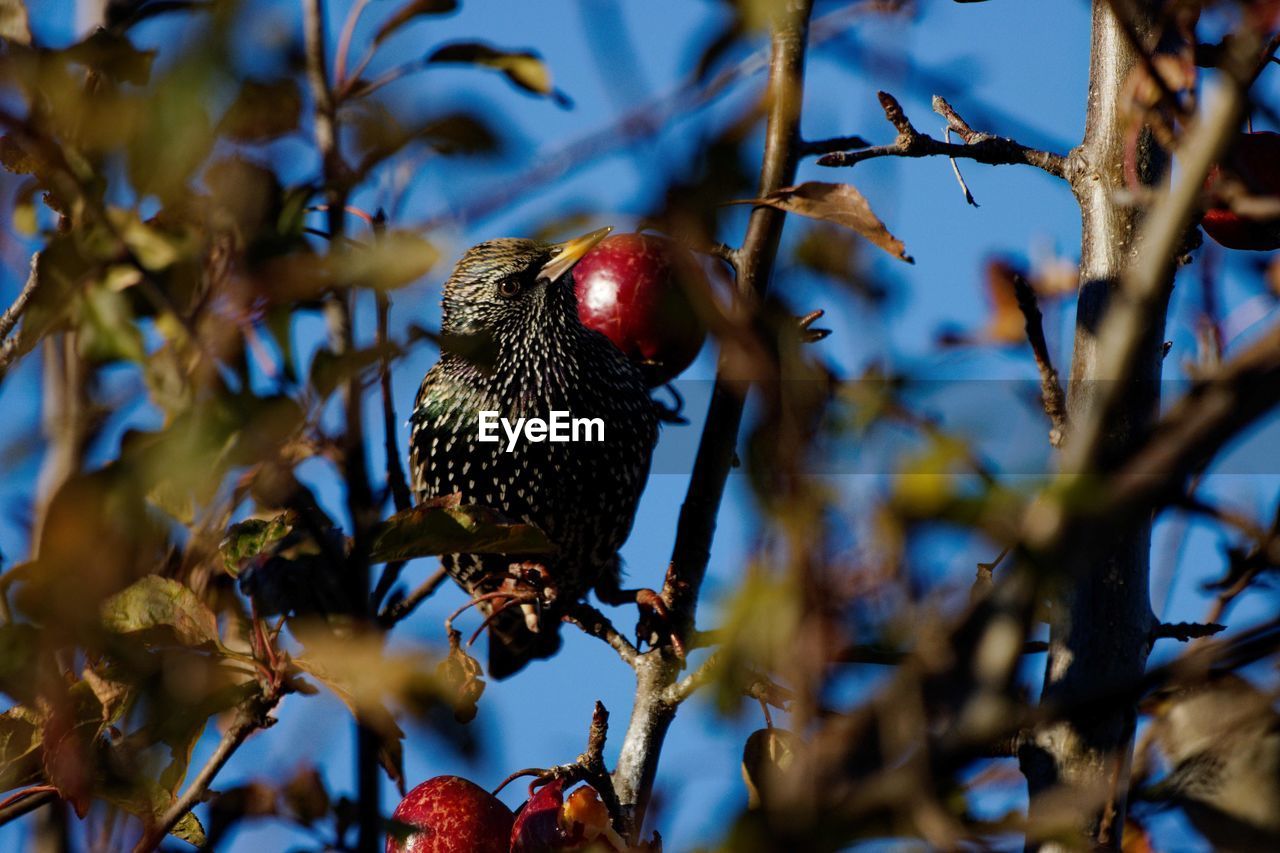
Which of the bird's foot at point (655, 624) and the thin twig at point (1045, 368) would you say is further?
the bird's foot at point (655, 624)

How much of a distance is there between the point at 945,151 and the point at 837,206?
0.25 m

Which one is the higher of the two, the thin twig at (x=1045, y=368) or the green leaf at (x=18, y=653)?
the thin twig at (x=1045, y=368)

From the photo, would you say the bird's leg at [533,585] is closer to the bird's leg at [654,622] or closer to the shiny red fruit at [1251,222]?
the bird's leg at [654,622]

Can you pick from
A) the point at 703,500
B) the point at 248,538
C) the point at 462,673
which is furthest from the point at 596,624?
the point at 248,538

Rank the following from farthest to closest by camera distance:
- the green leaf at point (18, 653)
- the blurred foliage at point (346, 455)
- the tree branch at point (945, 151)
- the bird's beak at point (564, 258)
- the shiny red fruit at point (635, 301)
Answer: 1. the bird's beak at point (564, 258)
2. the shiny red fruit at point (635, 301)
3. the tree branch at point (945, 151)
4. the green leaf at point (18, 653)
5. the blurred foliage at point (346, 455)

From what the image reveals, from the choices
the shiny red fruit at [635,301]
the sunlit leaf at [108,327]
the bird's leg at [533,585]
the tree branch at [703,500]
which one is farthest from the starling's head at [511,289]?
the sunlit leaf at [108,327]

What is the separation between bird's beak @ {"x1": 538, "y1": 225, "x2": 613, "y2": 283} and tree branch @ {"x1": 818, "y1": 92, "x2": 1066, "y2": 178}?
1350 mm

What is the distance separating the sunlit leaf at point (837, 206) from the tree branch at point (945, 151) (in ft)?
0.41

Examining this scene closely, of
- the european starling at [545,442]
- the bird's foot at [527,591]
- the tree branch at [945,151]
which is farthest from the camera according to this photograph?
the european starling at [545,442]

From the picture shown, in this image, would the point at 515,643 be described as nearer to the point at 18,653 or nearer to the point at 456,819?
the point at 456,819

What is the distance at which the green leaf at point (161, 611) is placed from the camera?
1.97m

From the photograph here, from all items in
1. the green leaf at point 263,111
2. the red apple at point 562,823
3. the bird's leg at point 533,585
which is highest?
the green leaf at point 263,111

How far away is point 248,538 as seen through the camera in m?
1.97

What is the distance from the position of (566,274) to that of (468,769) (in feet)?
8.51
